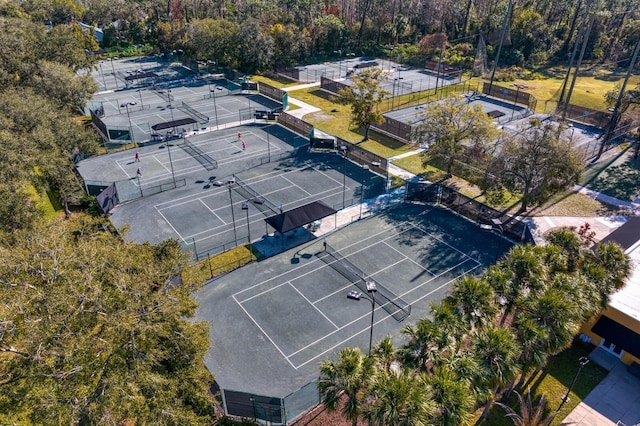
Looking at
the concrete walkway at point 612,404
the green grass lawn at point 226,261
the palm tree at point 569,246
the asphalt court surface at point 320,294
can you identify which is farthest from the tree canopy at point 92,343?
the palm tree at point 569,246

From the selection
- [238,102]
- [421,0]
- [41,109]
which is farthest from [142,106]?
[421,0]

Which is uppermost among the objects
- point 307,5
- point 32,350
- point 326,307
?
point 307,5

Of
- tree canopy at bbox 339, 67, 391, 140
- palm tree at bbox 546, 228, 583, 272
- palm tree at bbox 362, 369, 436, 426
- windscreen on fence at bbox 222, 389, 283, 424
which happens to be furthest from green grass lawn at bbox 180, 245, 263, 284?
tree canopy at bbox 339, 67, 391, 140

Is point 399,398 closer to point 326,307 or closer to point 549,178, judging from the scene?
point 326,307

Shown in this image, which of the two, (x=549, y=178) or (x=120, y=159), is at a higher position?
(x=549, y=178)

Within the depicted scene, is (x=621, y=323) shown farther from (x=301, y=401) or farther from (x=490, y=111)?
(x=490, y=111)

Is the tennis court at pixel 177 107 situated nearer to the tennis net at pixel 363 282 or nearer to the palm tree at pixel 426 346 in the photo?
the tennis net at pixel 363 282

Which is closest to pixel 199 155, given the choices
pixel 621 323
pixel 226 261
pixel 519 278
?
pixel 226 261

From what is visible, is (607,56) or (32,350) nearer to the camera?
(32,350)
